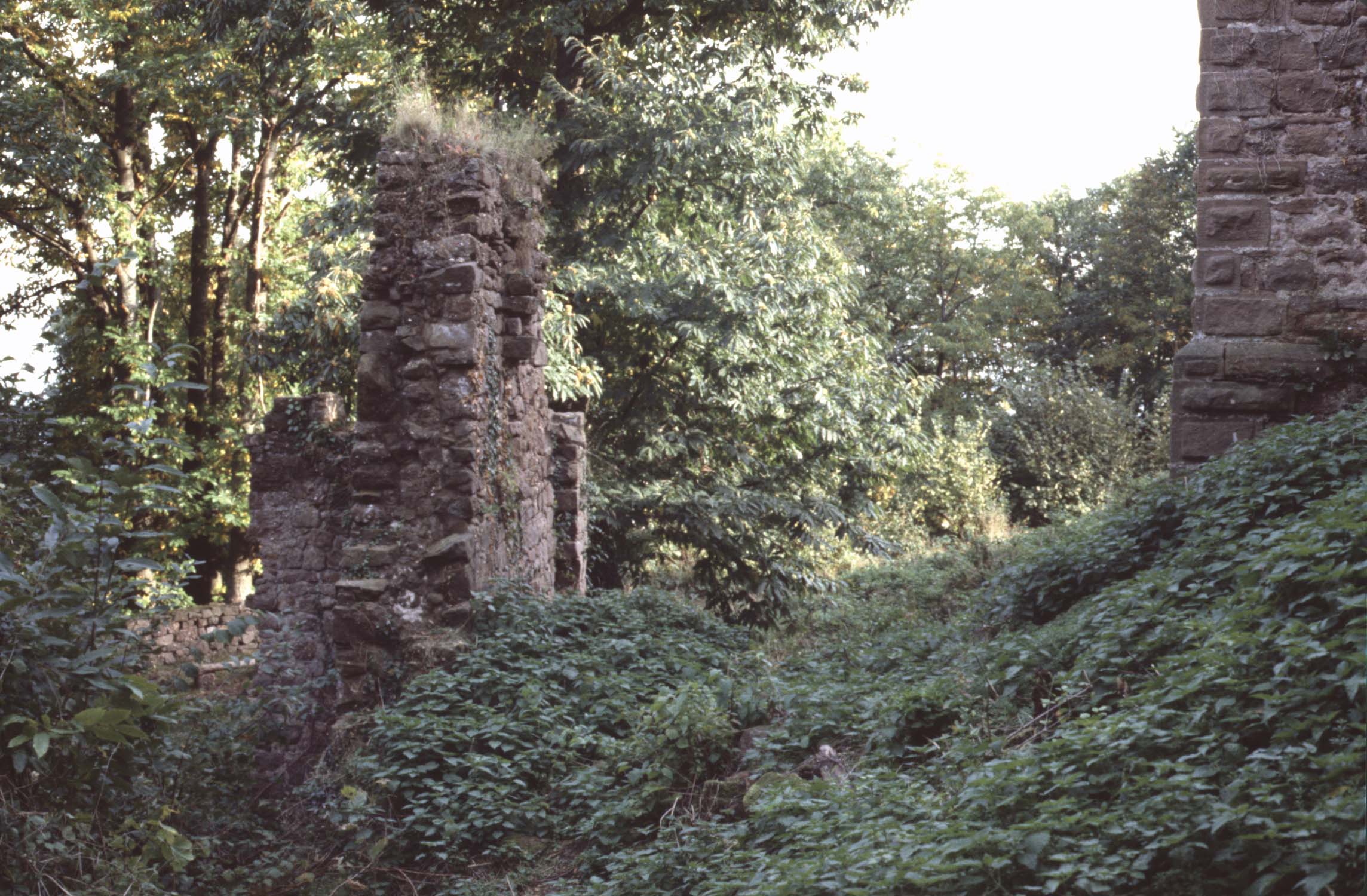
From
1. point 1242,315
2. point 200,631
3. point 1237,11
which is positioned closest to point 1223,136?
point 1237,11

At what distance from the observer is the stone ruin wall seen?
25.8 ft

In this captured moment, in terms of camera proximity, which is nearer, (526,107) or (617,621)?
(617,621)

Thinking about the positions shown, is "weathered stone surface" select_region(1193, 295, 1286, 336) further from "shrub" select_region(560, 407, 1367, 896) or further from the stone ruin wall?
the stone ruin wall

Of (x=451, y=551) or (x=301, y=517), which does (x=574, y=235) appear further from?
(x=451, y=551)

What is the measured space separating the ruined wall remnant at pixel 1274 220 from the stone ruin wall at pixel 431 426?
4681 millimetres

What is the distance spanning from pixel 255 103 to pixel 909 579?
1325cm

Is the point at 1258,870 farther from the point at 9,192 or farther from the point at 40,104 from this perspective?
the point at 9,192

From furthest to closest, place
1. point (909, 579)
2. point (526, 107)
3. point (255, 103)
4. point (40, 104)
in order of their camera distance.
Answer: point (255, 103) → point (40, 104) → point (526, 107) → point (909, 579)

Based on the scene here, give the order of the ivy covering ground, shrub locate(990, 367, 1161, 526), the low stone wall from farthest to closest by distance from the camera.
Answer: shrub locate(990, 367, 1161, 526), the low stone wall, the ivy covering ground

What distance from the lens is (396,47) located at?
51.8 feet

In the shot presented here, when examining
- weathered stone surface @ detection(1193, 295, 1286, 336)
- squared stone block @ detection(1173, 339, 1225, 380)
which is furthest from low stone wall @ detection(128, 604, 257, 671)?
weathered stone surface @ detection(1193, 295, 1286, 336)

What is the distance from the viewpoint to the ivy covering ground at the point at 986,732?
3252 mm

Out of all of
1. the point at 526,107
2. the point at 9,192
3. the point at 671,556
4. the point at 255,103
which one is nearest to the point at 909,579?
the point at 671,556

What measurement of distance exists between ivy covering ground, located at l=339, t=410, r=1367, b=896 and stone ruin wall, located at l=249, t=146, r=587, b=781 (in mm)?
589
